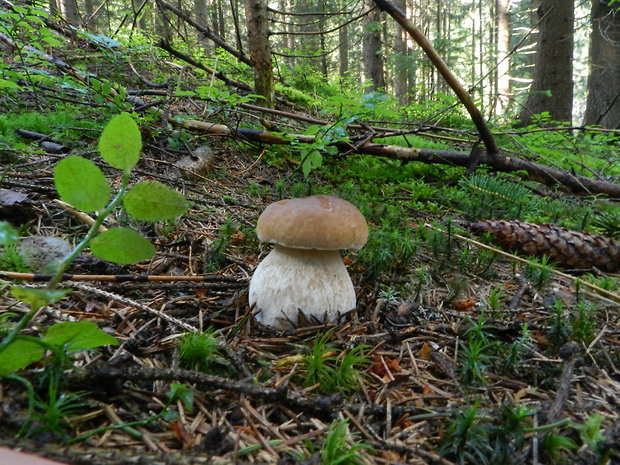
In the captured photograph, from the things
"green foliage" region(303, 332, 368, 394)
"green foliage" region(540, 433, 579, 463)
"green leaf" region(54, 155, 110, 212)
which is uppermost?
"green leaf" region(54, 155, 110, 212)

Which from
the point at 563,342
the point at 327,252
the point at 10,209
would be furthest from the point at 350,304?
the point at 10,209

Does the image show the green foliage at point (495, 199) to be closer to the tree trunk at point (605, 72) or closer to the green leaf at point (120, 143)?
the green leaf at point (120, 143)

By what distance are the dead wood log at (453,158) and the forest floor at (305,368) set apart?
7.33 ft

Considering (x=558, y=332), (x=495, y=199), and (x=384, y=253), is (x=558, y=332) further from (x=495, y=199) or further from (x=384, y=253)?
(x=495, y=199)

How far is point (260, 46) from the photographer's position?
5055 mm

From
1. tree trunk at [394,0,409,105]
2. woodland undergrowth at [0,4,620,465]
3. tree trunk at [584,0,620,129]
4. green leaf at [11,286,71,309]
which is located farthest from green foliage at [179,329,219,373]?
tree trunk at [394,0,409,105]

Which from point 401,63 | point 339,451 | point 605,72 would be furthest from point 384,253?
point 401,63

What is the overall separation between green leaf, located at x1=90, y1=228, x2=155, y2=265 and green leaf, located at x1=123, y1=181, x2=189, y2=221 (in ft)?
0.21

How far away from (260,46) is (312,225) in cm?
409

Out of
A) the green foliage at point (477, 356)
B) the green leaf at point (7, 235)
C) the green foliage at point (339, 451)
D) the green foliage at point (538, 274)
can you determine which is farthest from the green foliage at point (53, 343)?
the green foliage at point (538, 274)

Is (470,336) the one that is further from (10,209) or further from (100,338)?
(10,209)

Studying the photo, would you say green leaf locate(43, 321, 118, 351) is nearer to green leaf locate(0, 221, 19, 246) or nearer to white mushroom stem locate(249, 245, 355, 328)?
green leaf locate(0, 221, 19, 246)

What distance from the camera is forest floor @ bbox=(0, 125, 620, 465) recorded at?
1.10 m

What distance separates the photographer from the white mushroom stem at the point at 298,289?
78.8 inches
